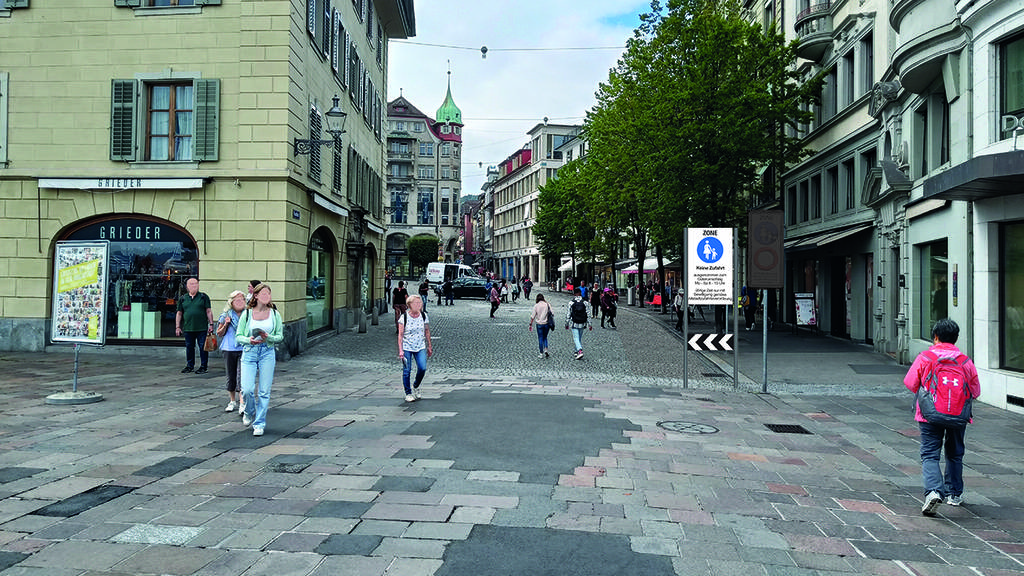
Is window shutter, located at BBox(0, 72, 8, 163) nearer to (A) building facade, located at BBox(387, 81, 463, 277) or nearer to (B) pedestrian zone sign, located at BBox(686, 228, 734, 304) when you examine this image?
(B) pedestrian zone sign, located at BBox(686, 228, 734, 304)

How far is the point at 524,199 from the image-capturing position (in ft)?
320

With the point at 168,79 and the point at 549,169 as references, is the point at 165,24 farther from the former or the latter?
the point at 549,169

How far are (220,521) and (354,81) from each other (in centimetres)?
2106

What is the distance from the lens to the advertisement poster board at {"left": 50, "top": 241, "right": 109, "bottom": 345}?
11211 mm

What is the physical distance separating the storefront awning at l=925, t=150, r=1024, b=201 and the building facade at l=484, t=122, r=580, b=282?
69165 millimetres

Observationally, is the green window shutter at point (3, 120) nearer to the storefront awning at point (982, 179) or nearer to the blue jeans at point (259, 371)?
the blue jeans at point (259, 371)

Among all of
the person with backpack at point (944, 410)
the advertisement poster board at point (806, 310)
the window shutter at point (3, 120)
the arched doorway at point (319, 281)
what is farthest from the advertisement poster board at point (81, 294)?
the advertisement poster board at point (806, 310)

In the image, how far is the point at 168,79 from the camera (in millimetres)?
17281

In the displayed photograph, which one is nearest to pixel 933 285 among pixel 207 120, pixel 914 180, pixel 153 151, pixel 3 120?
pixel 914 180

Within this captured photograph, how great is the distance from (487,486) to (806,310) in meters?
20.7

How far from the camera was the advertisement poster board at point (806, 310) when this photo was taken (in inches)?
966

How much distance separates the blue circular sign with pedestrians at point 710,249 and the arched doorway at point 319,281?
998cm

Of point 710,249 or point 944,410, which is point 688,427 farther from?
point 710,249

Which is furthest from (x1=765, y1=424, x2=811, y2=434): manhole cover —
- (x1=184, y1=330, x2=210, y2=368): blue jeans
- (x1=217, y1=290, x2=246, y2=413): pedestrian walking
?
(x1=184, y1=330, x2=210, y2=368): blue jeans
